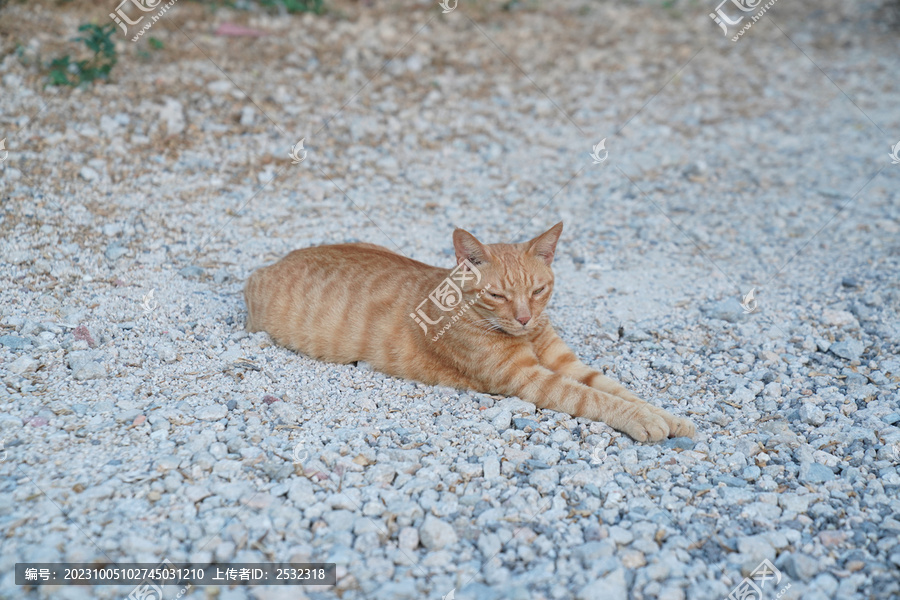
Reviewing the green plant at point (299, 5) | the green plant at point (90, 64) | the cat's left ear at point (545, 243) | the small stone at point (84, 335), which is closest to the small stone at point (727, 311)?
the cat's left ear at point (545, 243)

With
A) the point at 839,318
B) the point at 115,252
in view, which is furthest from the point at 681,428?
the point at 115,252

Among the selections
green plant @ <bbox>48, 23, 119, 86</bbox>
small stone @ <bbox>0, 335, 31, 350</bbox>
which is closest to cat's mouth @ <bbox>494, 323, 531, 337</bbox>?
small stone @ <bbox>0, 335, 31, 350</bbox>

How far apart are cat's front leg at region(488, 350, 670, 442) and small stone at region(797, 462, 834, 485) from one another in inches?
25.1

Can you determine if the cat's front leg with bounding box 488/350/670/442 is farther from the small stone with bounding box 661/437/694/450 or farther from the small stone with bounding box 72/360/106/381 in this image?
the small stone with bounding box 72/360/106/381

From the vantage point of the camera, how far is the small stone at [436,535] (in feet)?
9.84

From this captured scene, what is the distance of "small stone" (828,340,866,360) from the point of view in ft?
15.0

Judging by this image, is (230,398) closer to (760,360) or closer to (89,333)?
(89,333)

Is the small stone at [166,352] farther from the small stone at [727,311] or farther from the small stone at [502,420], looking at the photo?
the small stone at [727,311]

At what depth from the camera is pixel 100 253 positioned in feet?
17.5

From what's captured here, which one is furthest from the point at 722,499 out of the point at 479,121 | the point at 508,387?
the point at 479,121

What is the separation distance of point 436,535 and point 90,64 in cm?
631

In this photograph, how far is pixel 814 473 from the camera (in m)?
3.45

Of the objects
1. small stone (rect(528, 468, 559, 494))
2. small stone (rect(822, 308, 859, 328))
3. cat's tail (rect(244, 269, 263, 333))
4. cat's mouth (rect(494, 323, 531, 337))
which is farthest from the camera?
small stone (rect(822, 308, 859, 328))

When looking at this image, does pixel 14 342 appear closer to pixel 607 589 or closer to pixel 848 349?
pixel 607 589
